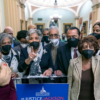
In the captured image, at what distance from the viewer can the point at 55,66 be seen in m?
1.70

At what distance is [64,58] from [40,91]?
25.6 inches

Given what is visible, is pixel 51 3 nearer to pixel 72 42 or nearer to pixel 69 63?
pixel 72 42

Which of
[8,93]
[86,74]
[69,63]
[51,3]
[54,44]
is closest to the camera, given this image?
[8,93]

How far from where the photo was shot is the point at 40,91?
1255 mm

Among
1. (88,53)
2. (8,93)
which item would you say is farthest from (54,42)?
(8,93)

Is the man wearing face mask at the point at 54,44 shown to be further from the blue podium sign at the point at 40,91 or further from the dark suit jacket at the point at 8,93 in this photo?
the dark suit jacket at the point at 8,93

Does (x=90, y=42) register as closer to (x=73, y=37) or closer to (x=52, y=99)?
(x=73, y=37)

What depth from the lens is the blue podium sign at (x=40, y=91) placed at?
1.25m

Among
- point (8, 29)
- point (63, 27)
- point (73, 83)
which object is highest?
point (63, 27)

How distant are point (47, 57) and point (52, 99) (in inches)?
24.9

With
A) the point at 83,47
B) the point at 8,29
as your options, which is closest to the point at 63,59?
the point at 83,47

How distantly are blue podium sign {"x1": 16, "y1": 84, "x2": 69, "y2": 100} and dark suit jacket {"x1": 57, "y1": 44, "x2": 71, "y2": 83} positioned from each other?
418 mm

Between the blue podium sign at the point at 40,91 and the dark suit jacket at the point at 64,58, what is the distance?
418mm

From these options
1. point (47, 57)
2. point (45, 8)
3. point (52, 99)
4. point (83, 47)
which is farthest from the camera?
point (45, 8)
